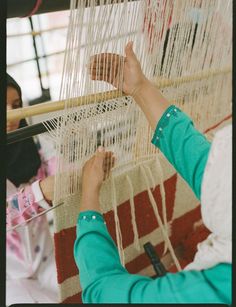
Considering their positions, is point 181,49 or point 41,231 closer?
point 181,49

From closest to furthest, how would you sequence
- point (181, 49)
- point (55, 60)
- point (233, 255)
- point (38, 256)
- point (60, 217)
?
point (233, 255) < point (60, 217) < point (181, 49) < point (38, 256) < point (55, 60)

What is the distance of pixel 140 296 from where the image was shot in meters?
0.63

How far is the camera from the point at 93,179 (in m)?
0.78

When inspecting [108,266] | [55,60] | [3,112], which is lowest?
[108,266]

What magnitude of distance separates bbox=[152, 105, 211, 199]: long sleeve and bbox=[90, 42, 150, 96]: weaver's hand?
89 millimetres

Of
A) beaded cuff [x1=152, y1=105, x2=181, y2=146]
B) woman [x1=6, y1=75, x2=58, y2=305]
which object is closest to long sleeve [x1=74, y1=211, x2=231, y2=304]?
beaded cuff [x1=152, y1=105, x2=181, y2=146]

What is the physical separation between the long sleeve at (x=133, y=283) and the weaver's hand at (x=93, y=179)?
8cm

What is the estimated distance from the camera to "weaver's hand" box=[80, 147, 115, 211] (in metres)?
0.76

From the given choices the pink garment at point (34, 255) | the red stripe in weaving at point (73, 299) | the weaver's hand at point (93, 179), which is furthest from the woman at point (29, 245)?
the weaver's hand at point (93, 179)

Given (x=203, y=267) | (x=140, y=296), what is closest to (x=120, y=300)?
(x=140, y=296)

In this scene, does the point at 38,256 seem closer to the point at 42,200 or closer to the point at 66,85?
the point at 42,200

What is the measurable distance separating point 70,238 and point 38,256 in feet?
2.18

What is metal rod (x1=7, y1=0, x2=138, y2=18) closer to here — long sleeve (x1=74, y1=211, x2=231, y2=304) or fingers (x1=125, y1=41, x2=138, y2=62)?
fingers (x1=125, y1=41, x2=138, y2=62)

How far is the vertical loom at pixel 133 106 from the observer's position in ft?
2.31
